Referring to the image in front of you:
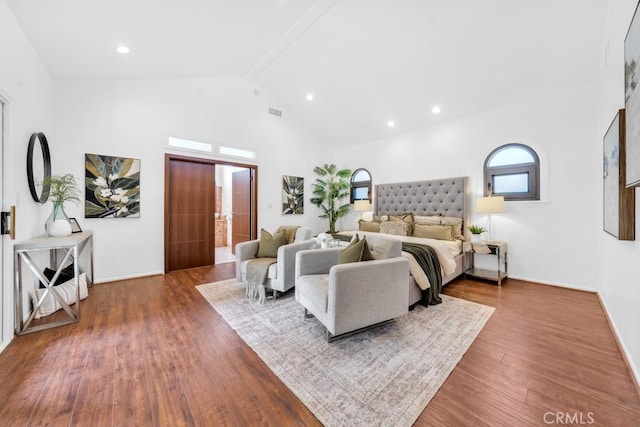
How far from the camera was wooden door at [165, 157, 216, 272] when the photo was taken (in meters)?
4.58

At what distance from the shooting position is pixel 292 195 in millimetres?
6082

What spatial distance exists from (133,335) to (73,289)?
4.35ft

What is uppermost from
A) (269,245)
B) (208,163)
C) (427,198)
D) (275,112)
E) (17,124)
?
(275,112)

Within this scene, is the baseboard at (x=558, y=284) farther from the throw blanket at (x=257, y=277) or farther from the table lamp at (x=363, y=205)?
the throw blanket at (x=257, y=277)

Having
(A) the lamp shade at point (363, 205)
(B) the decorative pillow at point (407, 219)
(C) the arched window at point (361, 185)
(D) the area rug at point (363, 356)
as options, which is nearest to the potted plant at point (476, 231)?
(B) the decorative pillow at point (407, 219)

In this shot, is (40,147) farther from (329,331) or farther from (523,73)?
(523,73)

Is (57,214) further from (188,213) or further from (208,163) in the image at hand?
(208,163)

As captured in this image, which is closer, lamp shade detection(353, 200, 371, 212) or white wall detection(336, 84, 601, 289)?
white wall detection(336, 84, 601, 289)

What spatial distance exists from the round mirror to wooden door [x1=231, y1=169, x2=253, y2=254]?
3.13 metres

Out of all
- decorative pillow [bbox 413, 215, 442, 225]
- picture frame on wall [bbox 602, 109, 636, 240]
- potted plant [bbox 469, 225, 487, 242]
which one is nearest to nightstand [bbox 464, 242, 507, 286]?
potted plant [bbox 469, 225, 487, 242]

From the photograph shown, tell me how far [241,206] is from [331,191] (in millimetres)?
2336

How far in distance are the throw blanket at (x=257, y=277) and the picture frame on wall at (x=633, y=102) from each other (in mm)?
3179

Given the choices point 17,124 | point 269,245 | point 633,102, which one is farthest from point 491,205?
point 17,124

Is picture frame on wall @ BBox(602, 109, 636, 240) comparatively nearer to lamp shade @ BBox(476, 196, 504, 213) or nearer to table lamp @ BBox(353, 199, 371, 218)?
lamp shade @ BBox(476, 196, 504, 213)
